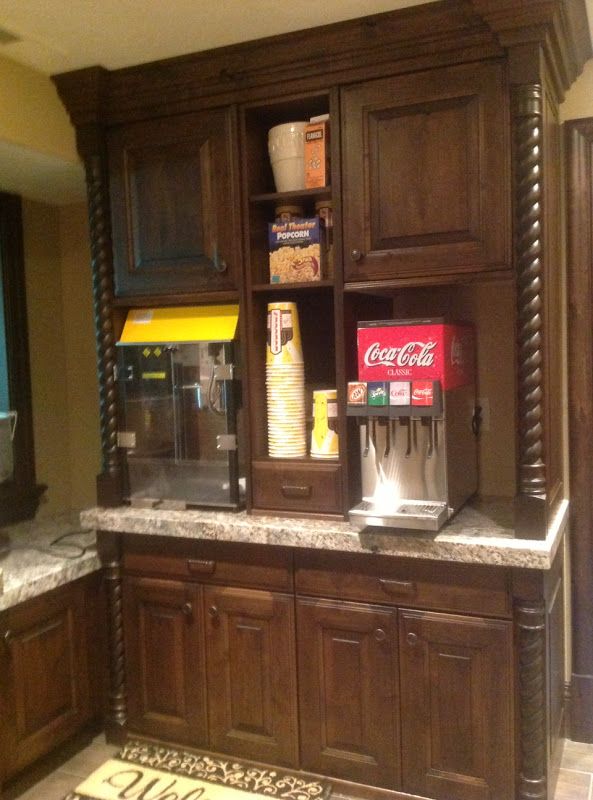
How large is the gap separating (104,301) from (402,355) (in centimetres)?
110

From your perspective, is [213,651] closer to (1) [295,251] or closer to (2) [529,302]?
(1) [295,251]

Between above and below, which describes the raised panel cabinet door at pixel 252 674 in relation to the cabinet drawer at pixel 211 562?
below

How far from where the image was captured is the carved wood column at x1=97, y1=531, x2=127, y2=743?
2529mm

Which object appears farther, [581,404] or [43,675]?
[581,404]

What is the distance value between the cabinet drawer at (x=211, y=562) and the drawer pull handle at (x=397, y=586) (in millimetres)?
308

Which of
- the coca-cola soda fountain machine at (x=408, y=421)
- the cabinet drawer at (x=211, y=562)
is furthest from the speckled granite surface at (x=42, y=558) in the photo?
the coca-cola soda fountain machine at (x=408, y=421)

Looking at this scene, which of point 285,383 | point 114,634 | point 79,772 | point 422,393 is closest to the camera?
point 422,393

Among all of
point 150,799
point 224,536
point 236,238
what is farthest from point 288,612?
point 236,238

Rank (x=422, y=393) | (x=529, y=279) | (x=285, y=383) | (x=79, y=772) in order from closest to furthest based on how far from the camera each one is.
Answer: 1. (x=529, y=279)
2. (x=422, y=393)
3. (x=285, y=383)
4. (x=79, y=772)

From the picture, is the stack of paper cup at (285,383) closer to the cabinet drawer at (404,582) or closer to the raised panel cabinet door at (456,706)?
the cabinet drawer at (404,582)

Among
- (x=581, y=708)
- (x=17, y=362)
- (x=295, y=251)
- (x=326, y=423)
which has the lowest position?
(x=581, y=708)

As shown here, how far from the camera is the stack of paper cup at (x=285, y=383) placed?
91.0 inches

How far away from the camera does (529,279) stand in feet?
6.32

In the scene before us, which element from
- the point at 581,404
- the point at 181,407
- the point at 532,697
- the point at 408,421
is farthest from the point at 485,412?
the point at 181,407
